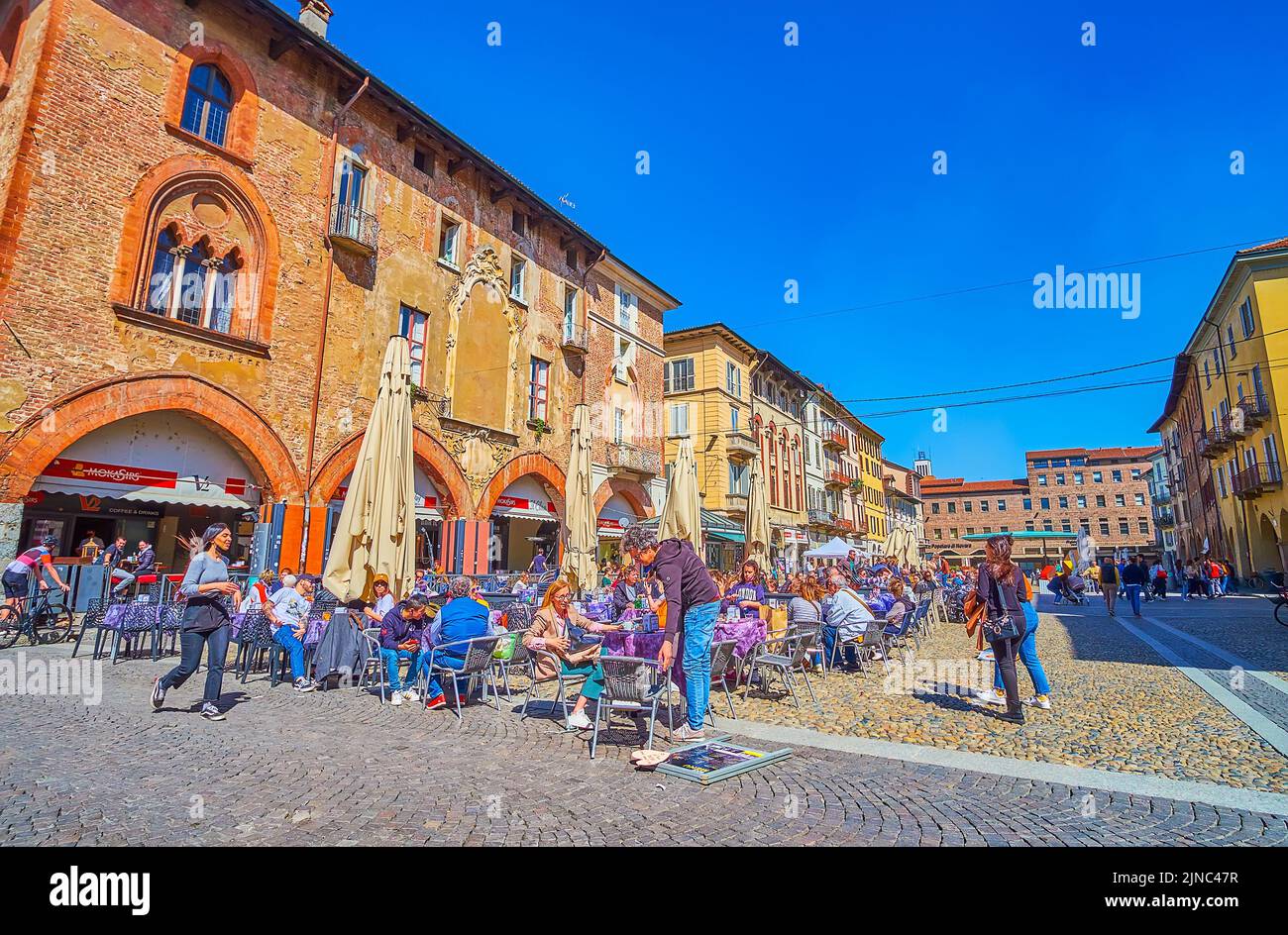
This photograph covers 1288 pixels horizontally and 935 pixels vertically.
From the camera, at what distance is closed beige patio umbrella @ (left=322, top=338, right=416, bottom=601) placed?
8703mm

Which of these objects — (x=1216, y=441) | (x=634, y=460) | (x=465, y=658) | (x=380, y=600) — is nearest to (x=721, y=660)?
(x=465, y=658)

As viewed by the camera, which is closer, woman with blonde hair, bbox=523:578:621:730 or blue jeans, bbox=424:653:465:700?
woman with blonde hair, bbox=523:578:621:730

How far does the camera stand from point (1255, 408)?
90.2 ft

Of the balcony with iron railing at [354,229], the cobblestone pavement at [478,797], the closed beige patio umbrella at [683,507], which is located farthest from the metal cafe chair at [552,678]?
the balcony with iron railing at [354,229]

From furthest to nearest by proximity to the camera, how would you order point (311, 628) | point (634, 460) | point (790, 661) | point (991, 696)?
point (634, 460) → point (311, 628) → point (991, 696) → point (790, 661)

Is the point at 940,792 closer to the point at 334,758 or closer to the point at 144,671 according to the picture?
the point at 334,758

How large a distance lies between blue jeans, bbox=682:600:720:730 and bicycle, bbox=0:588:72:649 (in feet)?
33.6

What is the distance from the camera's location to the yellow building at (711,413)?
1323 inches

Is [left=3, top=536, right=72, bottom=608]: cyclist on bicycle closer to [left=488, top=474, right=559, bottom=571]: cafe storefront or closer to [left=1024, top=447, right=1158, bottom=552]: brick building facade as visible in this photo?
[left=488, top=474, right=559, bottom=571]: cafe storefront

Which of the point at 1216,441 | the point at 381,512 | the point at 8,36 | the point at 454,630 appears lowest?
the point at 454,630

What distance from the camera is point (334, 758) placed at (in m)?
4.95

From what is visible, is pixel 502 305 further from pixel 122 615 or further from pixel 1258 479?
pixel 1258 479


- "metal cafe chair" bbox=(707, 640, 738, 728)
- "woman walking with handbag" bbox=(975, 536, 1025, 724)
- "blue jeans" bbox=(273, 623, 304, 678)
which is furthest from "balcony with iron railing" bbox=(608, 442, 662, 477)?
"woman walking with handbag" bbox=(975, 536, 1025, 724)
